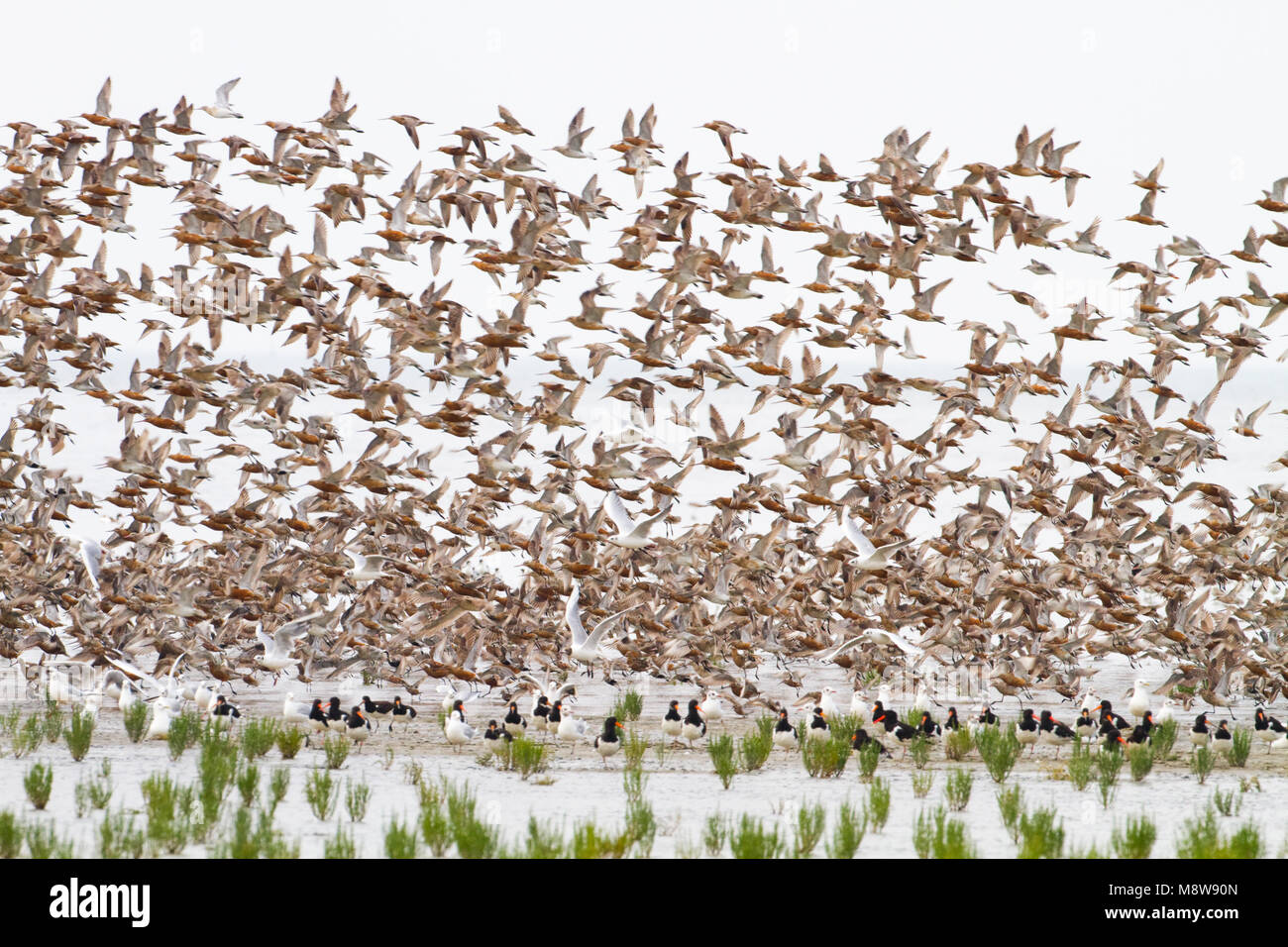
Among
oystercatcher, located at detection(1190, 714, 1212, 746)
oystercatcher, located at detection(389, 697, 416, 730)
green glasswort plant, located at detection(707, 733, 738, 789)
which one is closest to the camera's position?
green glasswort plant, located at detection(707, 733, 738, 789)

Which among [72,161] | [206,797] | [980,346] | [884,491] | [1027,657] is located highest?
[72,161]

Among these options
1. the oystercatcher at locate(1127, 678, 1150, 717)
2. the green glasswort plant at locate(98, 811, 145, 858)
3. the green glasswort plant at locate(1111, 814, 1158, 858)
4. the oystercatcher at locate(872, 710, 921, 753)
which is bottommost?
the green glasswort plant at locate(1111, 814, 1158, 858)

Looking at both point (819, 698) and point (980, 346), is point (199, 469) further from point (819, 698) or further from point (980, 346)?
point (980, 346)

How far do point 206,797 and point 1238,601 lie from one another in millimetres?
18481

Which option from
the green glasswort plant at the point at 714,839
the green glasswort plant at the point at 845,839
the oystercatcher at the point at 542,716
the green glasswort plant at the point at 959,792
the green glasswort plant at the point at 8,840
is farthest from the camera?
the oystercatcher at the point at 542,716

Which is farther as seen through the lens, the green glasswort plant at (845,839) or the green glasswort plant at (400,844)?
the green glasswort plant at (845,839)

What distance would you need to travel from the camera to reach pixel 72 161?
18.7 metres

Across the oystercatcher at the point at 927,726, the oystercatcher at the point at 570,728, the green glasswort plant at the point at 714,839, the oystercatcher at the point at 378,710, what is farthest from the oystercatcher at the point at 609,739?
the green glasswort plant at the point at 714,839

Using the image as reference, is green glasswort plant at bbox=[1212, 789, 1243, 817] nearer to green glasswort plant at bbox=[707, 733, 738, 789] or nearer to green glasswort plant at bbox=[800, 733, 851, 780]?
green glasswort plant at bbox=[800, 733, 851, 780]

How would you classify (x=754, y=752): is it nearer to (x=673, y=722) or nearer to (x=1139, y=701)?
(x=673, y=722)

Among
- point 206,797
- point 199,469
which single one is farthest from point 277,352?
point 206,797

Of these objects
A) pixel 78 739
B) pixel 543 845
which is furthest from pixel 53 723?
pixel 543 845

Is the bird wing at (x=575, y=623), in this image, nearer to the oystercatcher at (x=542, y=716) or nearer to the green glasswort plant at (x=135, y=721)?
the oystercatcher at (x=542, y=716)

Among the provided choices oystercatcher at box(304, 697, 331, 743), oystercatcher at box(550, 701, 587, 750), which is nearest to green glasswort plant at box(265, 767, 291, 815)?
oystercatcher at box(304, 697, 331, 743)
